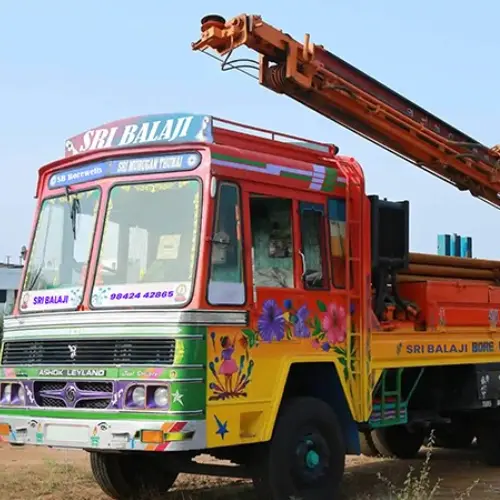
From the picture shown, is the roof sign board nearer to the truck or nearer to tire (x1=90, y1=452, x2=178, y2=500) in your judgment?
the truck

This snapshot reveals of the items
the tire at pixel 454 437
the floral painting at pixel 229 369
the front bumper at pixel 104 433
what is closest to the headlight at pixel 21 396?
the front bumper at pixel 104 433

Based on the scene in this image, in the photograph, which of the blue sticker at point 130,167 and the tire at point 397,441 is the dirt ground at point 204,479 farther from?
the blue sticker at point 130,167

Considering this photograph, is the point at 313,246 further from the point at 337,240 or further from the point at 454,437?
the point at 454,437

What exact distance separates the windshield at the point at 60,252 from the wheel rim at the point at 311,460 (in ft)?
6.75

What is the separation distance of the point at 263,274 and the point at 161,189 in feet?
3.34

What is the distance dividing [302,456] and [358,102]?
12.5ft

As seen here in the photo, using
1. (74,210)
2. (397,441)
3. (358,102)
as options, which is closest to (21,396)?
(74,210)

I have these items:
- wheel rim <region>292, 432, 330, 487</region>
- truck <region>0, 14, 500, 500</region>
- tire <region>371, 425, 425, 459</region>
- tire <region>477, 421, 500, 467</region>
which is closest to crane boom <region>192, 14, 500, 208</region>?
truck <region>0, 14, 500, 500</region>

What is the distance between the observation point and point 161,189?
21.6ft

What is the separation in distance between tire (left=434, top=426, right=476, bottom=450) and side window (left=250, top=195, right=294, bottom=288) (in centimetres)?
474

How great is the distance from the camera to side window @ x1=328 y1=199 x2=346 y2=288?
7.39m

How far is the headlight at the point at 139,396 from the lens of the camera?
20.0 ft

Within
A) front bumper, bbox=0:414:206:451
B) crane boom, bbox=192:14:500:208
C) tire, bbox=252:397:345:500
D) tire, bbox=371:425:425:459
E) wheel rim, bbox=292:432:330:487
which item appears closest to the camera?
front bumper, bbox=0:414:206:451

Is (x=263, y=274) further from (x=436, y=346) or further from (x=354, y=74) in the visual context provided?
(x=354, y=74)
